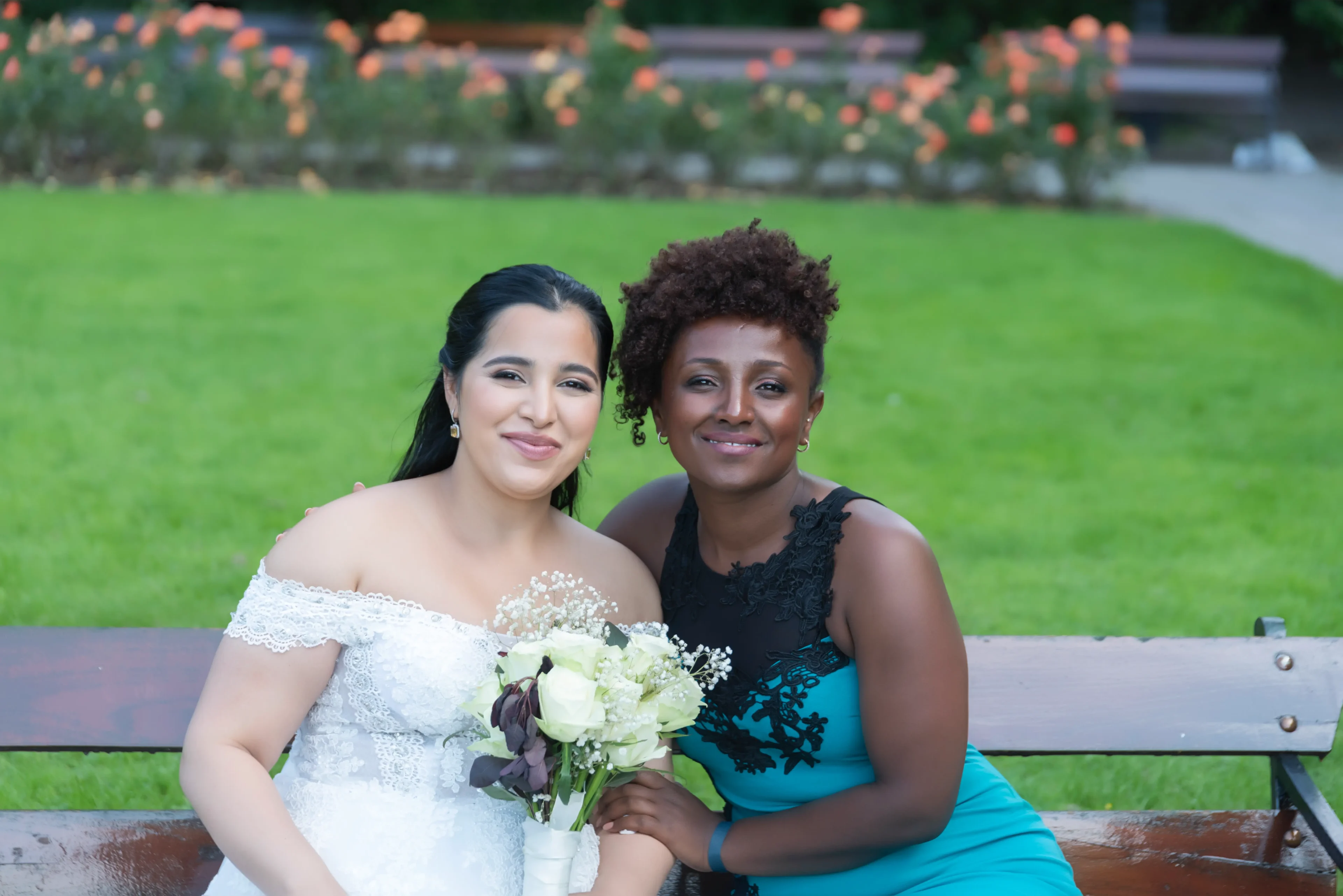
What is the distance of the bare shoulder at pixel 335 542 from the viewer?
2.85 metres

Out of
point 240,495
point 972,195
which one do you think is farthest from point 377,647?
point 972,195

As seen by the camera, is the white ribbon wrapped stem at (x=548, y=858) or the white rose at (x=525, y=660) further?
the white ribbon wrapped stem at (x=548, y=858)

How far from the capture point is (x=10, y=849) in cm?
328

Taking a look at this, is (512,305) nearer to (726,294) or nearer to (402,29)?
(726,294)

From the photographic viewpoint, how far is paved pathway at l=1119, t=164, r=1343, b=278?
12.7 meters

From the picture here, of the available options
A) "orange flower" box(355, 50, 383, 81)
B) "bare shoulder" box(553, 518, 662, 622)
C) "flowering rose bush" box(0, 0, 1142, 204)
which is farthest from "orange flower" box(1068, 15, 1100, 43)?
"bare shoulder" box(553, 518, 662, 622)

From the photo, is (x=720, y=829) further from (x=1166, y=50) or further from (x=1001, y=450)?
(x=1166, y=50)

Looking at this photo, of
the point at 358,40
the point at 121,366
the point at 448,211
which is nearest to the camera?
the point at 121,366

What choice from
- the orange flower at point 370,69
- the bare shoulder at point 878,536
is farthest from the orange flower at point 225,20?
the bare shoulder at point 878,536

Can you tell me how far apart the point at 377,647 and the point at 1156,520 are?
189 inches

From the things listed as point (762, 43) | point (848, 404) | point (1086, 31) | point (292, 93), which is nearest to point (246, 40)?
point (292, 93)

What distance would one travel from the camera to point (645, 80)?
45.9ft

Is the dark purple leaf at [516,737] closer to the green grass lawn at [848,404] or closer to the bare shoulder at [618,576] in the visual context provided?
the bare shoulder at [618,576]

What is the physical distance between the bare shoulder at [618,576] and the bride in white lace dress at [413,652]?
11mm
